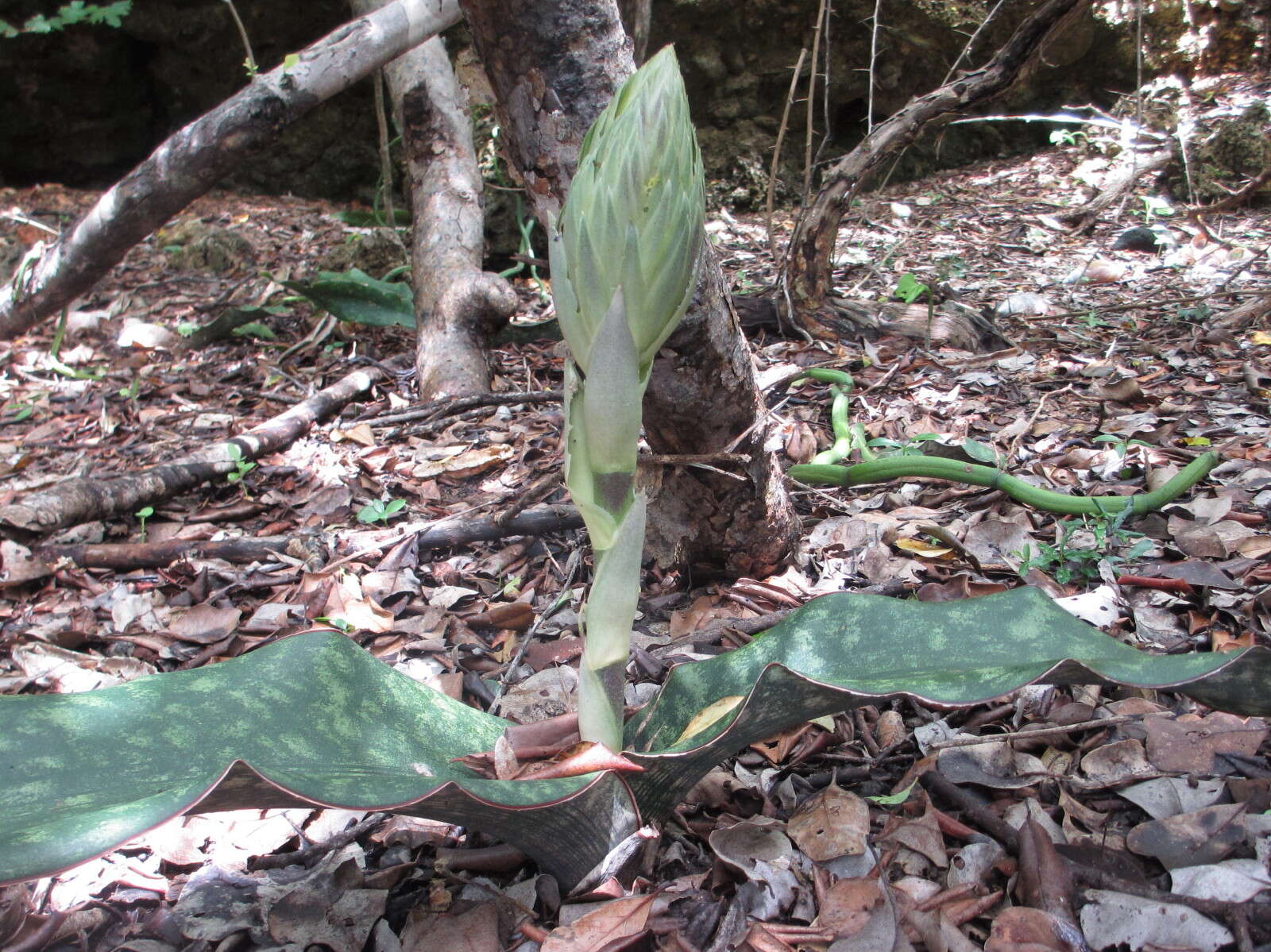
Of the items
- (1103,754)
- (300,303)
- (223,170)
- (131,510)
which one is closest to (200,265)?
(300,303)

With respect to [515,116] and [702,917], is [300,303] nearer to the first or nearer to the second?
[515,116]

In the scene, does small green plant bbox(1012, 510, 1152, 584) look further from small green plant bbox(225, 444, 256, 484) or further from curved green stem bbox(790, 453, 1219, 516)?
small green plant bbox(225, 444, 256, 484)

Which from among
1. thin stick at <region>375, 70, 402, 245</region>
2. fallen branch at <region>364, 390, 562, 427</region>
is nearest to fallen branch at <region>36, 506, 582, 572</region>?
fallen branch at <region>364, 390, 562, 427</region>

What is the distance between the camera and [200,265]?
13.8 ft

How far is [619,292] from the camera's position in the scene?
79 centimetres

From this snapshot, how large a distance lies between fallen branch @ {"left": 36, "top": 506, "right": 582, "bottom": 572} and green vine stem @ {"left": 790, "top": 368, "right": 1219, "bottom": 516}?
0.60 meters

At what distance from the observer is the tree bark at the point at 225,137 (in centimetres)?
245

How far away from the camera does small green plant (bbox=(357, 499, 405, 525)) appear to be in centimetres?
201

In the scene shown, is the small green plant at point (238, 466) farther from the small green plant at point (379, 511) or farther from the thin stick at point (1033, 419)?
the thin stick at point (1033, 419)

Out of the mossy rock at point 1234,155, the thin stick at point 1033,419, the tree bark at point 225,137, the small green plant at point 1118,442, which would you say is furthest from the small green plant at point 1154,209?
the tree bark at point 225,137

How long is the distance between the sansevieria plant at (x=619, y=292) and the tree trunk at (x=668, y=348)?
0.22m

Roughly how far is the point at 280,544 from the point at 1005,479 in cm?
158

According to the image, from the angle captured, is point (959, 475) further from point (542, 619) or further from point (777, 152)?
point (777, 152)

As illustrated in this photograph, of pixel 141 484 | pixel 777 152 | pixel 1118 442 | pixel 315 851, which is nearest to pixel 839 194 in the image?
pixel 777 152
